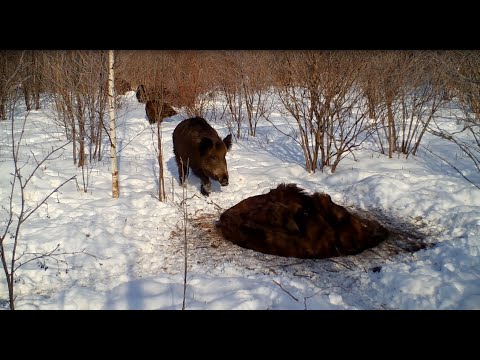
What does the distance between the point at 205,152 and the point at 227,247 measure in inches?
103

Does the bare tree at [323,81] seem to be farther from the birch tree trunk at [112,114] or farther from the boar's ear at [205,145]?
the birch tree trunk at [112,114]

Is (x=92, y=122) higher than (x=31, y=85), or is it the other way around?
(x=31, y=85)

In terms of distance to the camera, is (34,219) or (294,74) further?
(294,74)

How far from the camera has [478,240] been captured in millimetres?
4883

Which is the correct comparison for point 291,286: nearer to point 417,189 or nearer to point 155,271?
point 155,271

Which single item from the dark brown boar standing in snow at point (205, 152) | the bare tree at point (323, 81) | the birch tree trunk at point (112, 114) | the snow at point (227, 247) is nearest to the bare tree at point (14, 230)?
the snow at point (227, 247)

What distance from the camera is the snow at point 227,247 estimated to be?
3805 mm

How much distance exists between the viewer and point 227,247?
5230mm

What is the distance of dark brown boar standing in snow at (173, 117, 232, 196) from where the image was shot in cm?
710

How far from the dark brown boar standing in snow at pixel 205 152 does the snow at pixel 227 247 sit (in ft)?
1.85

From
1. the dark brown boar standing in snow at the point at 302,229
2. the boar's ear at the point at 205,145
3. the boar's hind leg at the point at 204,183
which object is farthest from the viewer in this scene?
the boar's hind leg at the point at 204,183

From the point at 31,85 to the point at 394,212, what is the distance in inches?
676
